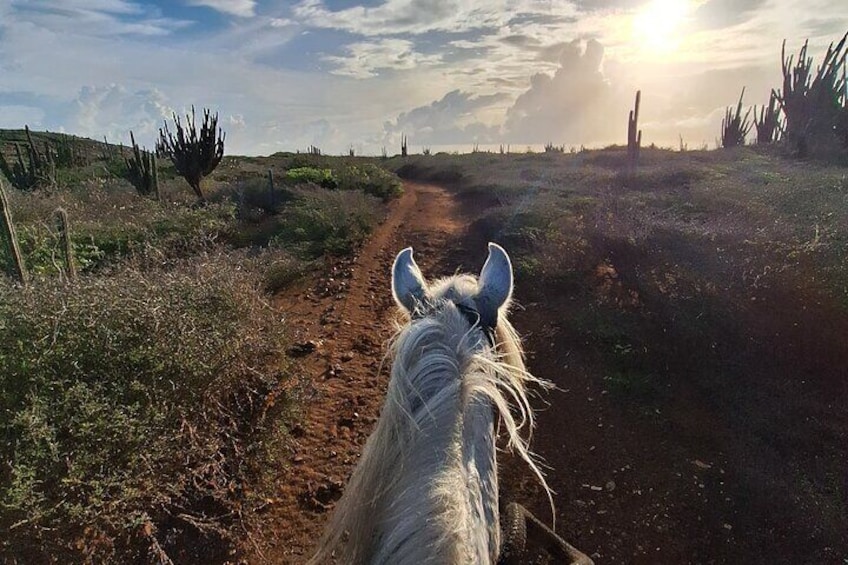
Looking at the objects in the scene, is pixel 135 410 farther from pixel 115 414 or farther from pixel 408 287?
pixel 408 287

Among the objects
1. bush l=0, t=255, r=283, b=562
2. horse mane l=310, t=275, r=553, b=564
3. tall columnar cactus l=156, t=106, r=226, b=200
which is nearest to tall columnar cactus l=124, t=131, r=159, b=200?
tall columnar cactus l=156, t=106, r=226, b=200

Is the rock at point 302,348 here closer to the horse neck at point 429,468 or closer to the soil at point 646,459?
the soil at point 646,459

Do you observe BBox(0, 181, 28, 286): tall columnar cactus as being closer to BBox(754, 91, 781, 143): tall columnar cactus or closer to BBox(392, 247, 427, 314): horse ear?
BBox(392, 247, 427, 314): horse ear

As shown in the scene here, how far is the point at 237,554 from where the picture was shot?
2.97 metres

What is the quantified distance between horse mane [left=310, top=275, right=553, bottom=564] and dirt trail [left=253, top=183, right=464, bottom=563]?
2.27 ft

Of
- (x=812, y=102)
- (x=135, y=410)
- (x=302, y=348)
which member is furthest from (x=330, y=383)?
(x=812, y=102)

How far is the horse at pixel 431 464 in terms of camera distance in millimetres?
1156

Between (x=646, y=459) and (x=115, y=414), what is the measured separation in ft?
12.6

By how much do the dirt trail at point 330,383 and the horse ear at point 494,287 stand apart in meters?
0.58

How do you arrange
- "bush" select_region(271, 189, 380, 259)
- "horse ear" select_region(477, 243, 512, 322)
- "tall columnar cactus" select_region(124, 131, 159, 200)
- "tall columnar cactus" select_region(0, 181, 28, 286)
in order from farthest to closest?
"tall columnar cactus" select_region(124, 131, 159, 200), "bush" select_region(271, 189, 380, 259), "tall columnar cactus" select_region(0, 181, 28, 286), "horse ear" select_region(477, 243, 512, 322)

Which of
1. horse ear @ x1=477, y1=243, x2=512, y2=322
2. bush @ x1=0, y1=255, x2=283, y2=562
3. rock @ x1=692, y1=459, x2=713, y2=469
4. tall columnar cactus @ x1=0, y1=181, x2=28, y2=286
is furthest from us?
tall columnar cactus @ x1=0, y1=181, x2=28, y2=286

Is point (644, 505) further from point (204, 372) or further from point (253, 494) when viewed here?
point (204, 372)

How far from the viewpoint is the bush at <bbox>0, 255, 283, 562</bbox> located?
228cm

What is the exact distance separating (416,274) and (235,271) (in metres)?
3.02
